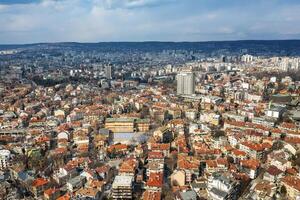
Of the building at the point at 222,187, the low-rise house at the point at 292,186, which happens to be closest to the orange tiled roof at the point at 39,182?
the building at the point at 222,187

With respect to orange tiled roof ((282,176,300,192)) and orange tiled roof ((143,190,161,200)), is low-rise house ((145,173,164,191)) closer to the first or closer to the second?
orange tiled roof ((143,190,161,200))

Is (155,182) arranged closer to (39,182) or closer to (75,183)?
(75,183)

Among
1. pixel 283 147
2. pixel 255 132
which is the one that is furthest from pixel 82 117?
pixel 283 147

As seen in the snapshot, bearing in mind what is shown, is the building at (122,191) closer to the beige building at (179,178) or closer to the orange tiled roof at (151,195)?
the orange tiled roof at (151,195)

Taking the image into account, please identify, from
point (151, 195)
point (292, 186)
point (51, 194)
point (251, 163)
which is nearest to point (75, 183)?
point (51, 194)

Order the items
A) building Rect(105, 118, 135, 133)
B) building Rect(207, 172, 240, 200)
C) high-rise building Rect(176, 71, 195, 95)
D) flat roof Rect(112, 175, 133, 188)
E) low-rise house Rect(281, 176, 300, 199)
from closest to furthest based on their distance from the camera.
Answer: building Rect(207, 172, 240, 200) → low-rise house Rect(281, 176, 300, 199) → flat roof Rect(112, 175, 133, 188) → building Rect(105, 118, 135, 133) → high-rise building Rect(176, 71, 195, 95)

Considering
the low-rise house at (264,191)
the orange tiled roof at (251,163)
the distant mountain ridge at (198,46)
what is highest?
the distant mountain ridge at (198,46)

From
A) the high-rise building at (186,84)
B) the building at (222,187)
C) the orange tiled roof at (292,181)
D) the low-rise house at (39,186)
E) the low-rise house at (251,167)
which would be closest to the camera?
the building at (222,187)

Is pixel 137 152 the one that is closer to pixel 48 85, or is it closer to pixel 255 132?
pixel 255 132

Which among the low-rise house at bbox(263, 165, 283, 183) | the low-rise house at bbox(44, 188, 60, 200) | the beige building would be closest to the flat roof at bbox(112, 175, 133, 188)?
the beige building

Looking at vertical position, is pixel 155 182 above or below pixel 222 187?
below

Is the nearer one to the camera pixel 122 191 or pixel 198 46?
pixel 122 191
